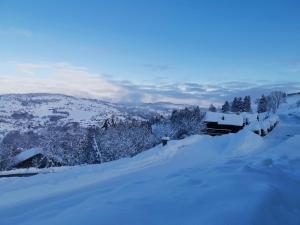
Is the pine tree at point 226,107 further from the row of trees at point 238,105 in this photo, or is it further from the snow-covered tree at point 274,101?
the snow-covered tree at point 274,101

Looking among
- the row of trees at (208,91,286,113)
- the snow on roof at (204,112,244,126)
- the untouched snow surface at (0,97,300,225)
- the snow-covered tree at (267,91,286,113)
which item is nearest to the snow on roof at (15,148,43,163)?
the untouched snow surface at (0,97,300,225)

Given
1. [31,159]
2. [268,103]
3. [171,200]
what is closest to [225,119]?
[31,159]

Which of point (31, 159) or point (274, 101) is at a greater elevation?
point (274, 101)

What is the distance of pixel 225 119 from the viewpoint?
2228 inches

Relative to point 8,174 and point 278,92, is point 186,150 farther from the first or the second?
point 278,92

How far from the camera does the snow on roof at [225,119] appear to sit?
5538 centimetres

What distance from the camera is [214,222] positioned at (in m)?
5.85

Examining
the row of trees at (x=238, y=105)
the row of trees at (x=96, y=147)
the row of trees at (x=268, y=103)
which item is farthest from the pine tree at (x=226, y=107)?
the row of trees at (x=96, y=147)

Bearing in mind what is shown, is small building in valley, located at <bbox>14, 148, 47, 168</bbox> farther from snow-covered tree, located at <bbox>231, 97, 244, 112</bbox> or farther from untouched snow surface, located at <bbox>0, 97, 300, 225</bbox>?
snow-covered tree, located at <bbox>231, 97, 244, 112</bbox>

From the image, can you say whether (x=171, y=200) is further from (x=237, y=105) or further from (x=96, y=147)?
(x=237, y=105)

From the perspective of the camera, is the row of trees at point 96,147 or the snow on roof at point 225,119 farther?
the snow on roof at point 225,119

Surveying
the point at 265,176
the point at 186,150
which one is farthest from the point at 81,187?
the point at 186,150

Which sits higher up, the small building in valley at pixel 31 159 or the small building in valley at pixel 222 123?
the small building in valley at pixel 222 123

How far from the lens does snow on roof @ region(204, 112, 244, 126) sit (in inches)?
2180
